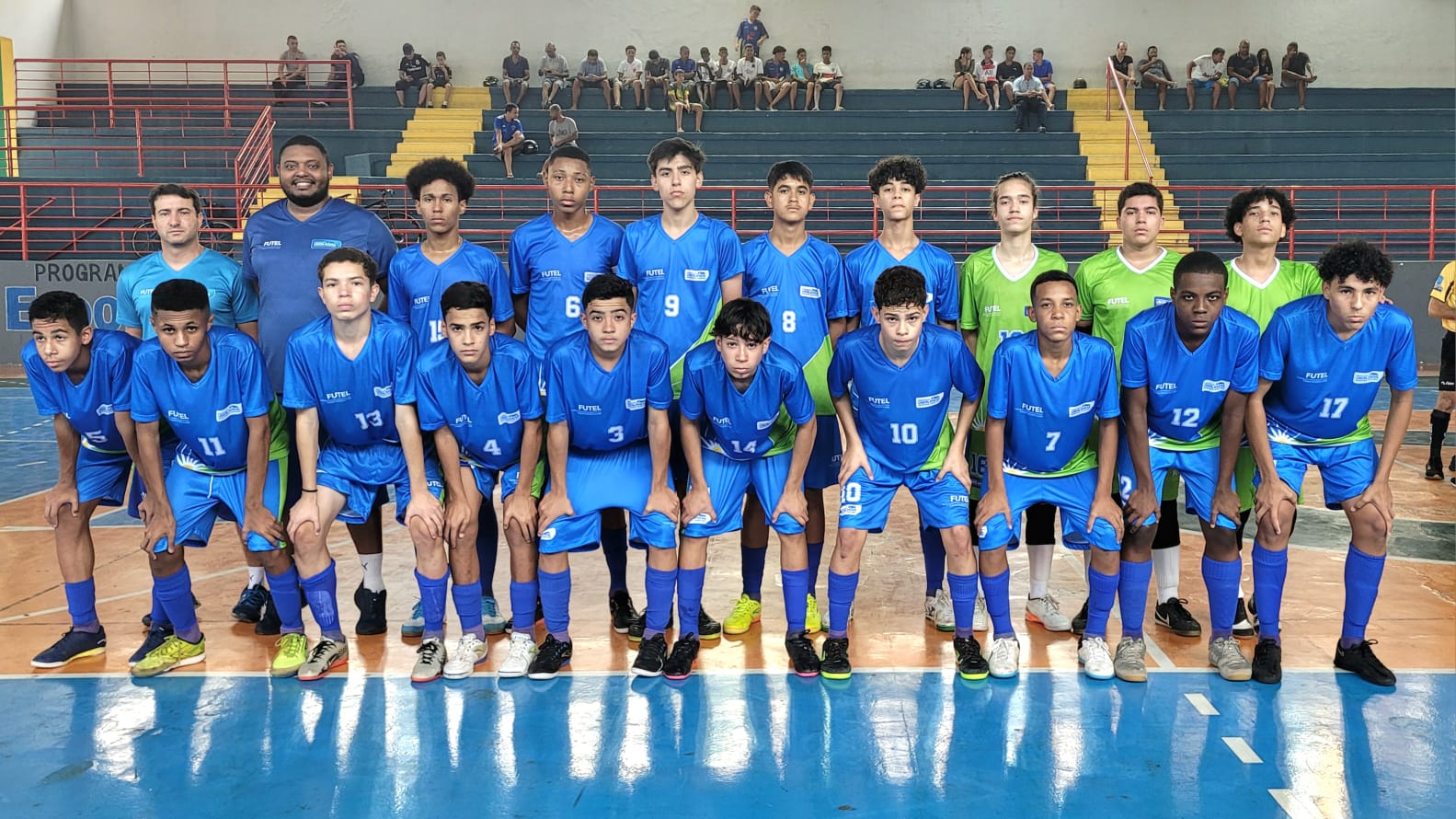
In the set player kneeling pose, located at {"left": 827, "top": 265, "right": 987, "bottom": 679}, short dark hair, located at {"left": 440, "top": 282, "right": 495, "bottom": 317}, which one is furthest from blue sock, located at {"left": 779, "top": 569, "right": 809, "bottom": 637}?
short dark hair, located at {"left": 440, "top": 282, "right": 495, "bottom": 317}

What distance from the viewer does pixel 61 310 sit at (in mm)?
4824

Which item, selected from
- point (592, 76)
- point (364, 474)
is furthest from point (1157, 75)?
point (364, 474)

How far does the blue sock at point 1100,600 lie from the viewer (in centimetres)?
486

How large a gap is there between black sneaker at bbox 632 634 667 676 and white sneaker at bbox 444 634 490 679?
2.27 ft

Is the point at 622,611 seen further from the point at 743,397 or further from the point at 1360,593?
the point at 1360,593

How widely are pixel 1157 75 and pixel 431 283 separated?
65.1ft

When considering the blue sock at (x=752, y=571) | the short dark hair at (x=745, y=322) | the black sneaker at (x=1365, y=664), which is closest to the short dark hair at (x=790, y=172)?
the short dark hair at (x=745, y=322)

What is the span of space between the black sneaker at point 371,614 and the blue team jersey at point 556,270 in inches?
55.1

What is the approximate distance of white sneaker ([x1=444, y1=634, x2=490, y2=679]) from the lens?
482 cm

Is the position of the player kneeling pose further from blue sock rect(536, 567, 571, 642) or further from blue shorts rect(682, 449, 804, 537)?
blue sock rect(536, 567, 571, 642)

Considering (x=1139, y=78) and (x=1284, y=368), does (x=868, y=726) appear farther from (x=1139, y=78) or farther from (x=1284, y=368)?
(x=1139, y=78)

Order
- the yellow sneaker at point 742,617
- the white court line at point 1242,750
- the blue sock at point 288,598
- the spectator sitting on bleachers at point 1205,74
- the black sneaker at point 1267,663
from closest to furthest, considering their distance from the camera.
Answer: the white court line at point 1242,750
the black sneaker at point 1267,663
the blue sock at point 288,598
the yellow sneaker at point 742,617
the spectator sitting on bleachers at point 1205,74

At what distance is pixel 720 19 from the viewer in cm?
2345

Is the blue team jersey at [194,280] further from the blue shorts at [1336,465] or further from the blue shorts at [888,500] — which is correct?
the blue shorts at [1336,465]
